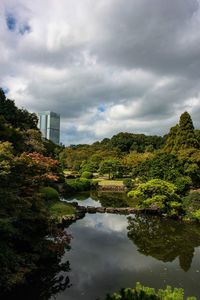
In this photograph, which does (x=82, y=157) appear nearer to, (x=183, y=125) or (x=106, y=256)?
(x=183, y=125)

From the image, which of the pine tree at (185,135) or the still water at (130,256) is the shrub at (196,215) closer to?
the still water at (130,256)

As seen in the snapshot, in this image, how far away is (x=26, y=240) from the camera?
10.2 m

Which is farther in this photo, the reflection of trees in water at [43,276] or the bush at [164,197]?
the bush at [164,197]

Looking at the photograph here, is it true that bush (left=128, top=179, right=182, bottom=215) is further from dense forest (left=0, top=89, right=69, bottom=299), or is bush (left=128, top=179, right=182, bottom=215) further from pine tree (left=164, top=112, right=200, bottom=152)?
pine tree (left=164, top=112, right=200, bottom=152)

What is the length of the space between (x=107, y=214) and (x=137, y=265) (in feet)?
35.6

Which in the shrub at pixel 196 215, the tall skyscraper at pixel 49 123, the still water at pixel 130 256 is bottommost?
the still water at pixel 130 256

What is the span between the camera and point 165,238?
1581cm

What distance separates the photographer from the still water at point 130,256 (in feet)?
32.8

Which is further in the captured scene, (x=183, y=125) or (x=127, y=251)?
(x=183, y=125)

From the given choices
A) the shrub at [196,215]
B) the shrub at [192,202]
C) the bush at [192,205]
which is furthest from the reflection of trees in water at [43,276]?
the shrub at [192,202]

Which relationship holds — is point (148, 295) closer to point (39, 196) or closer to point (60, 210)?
point (39, 196)

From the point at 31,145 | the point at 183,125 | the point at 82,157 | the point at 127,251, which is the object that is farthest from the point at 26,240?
the point at 82,157

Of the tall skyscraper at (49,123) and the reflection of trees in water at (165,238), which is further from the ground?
the tall skyscraper at (49,123)

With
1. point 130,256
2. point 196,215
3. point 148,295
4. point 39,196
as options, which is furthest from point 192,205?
point 148,295
